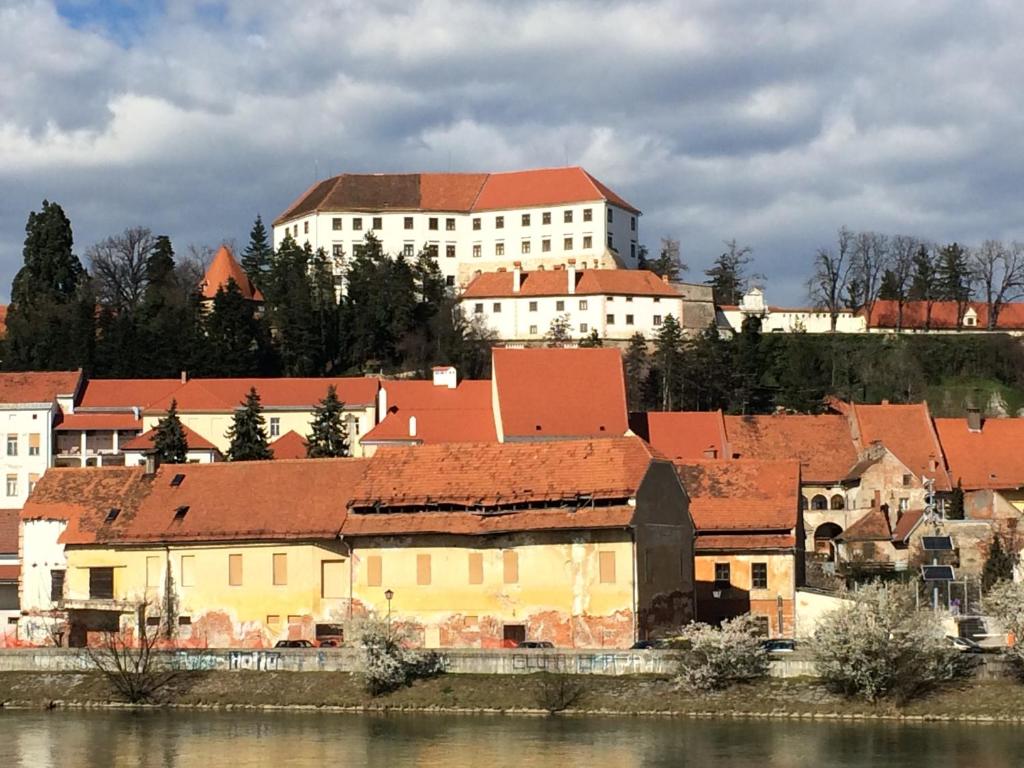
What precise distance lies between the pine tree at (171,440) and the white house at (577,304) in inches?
1258

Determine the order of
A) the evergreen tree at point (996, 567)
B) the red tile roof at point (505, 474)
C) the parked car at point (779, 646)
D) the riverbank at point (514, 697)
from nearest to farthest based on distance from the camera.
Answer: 1. the riverbank at point (514, 697)
2. the parked car at point (779, 646)
3. the red tile roof at point (505, 474)
4. the evergreen tree at point (996, 567)

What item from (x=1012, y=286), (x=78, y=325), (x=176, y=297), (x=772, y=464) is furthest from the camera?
(x=1012, y=286)

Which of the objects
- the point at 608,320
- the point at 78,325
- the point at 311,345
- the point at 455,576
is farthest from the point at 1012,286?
the point at 455,576

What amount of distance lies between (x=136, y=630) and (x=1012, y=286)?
77.9 metres

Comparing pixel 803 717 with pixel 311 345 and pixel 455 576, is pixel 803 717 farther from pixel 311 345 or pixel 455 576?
pixel 311 345

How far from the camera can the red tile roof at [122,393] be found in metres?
88.2

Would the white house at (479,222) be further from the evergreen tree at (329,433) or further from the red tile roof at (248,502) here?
the red tile roof at (248,502)

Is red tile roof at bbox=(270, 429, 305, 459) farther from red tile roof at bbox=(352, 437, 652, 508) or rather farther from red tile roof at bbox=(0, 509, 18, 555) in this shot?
red tile roof at bbox=(352, 437, 652, 508)

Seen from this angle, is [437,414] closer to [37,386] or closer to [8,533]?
[37,386]

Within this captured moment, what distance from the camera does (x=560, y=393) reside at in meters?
79.1

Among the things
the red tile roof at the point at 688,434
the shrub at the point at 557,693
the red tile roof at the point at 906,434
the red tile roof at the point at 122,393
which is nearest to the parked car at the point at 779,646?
the shrub at the point at 557,693

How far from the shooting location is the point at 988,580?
6081 cm

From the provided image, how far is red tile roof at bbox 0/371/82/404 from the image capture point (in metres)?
86.1

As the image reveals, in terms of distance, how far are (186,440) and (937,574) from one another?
1308 inches
